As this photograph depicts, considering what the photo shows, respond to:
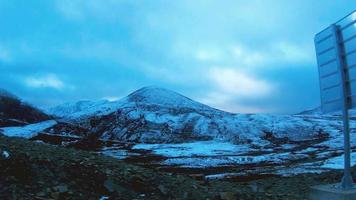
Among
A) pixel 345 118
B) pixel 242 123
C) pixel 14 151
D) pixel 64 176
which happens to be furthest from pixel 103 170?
pixel 242 123

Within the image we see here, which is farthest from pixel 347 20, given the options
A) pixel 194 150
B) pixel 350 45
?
pixel 194 150

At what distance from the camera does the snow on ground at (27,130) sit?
94062 mm

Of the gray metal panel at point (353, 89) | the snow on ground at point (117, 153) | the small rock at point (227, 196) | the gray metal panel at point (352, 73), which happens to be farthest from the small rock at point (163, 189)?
the snow on ground at point (117, 153)

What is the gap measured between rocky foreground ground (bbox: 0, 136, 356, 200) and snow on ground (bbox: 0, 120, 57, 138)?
7773 centimetres

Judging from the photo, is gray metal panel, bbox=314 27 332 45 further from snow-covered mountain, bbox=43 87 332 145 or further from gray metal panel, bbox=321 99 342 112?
snow-covered mountain, bbox=43 87 332 145

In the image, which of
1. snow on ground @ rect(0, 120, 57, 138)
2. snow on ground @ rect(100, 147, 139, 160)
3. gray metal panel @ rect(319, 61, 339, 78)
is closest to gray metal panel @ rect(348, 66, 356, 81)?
A: gray metal panel @ rect(319, 61, 339, 78)

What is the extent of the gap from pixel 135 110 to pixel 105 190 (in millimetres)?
119576

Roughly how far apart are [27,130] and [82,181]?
92.5 meters

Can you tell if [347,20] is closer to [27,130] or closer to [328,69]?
[328,69]

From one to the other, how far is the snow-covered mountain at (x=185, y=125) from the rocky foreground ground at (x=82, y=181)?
272 feet

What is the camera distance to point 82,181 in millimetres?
14633

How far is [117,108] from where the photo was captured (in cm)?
13788

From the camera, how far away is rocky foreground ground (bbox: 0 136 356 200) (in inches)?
531

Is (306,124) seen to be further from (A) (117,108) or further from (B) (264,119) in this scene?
(A) (117,108)
